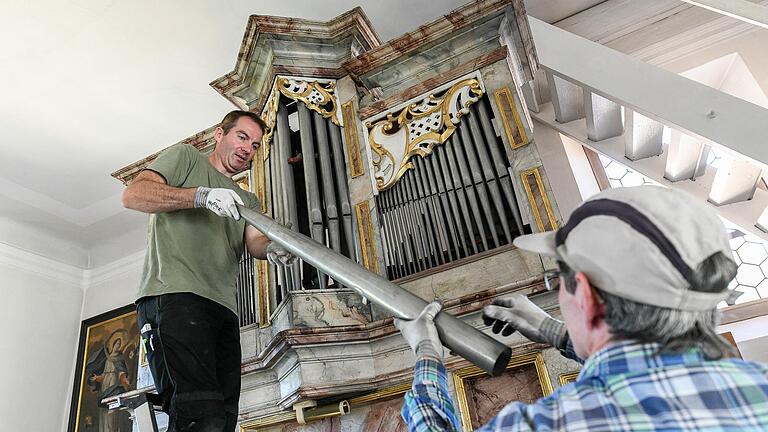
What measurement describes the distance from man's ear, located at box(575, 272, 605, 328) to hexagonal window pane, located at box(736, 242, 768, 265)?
3.79 metres

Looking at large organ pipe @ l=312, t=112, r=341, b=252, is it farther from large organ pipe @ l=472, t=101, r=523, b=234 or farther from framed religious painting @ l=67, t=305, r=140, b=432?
framed religious painting @ l=67, t=305, r=140, b=432

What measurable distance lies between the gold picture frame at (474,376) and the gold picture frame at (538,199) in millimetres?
526

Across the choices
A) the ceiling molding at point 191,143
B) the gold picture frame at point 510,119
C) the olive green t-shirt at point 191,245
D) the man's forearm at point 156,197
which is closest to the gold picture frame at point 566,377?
the gold picture frame at point 510,119

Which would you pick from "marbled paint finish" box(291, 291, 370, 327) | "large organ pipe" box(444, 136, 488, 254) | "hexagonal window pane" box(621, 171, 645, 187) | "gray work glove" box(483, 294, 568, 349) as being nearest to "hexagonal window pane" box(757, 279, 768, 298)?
"hexagonal window pane" box(621, 171, 645, 187)

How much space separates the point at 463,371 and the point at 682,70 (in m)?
3.39

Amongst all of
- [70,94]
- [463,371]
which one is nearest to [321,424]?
[463,371]

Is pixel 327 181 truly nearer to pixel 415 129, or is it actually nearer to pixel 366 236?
pixel 366 236

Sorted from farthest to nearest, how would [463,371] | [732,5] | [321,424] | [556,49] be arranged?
[556,49], [732,5], [321,424], [463,371]

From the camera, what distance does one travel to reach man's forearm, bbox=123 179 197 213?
5.74 ft

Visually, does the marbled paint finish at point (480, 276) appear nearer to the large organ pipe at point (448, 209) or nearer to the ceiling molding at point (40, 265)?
the large organ pipe at point (448, 209)

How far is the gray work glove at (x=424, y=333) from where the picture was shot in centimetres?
107

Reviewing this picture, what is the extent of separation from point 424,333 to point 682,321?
51 centimetres

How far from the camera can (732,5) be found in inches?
108

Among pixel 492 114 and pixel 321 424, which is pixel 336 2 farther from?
pixel 321 424
